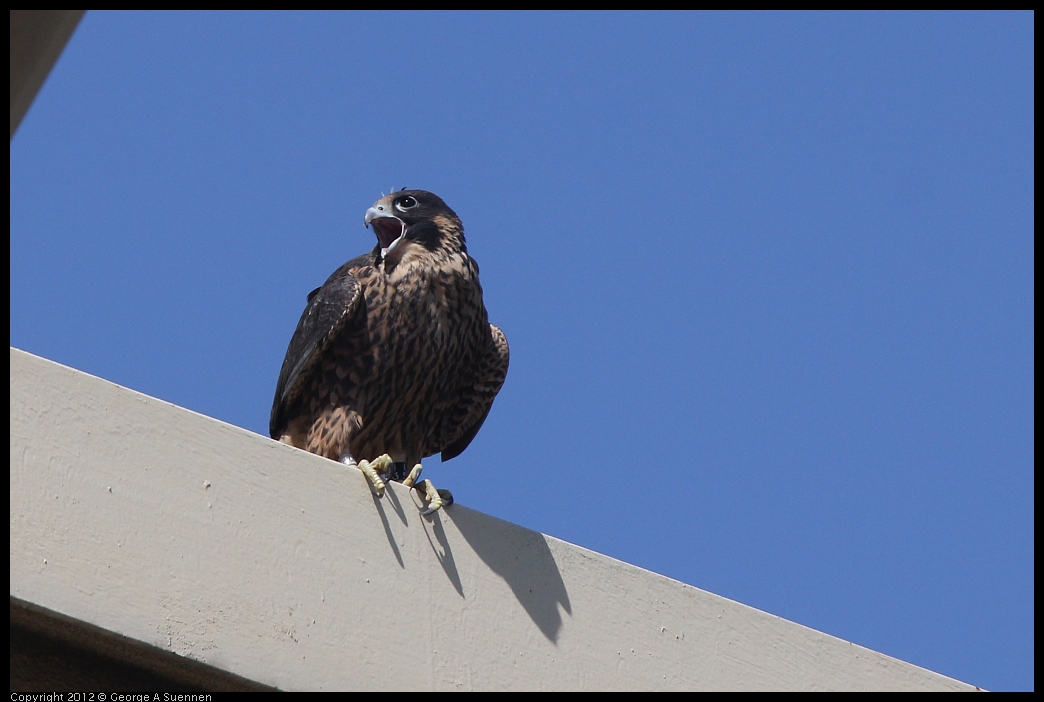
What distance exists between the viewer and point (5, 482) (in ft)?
9.89

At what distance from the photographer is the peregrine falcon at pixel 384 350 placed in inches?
200

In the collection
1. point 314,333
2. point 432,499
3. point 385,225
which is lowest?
point 432,499

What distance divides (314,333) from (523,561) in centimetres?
169

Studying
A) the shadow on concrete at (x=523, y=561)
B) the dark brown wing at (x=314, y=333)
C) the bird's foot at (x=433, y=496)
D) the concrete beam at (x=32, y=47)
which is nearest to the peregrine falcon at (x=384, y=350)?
the dark brown wing at (x=314, y=333)

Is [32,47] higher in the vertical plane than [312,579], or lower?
higher

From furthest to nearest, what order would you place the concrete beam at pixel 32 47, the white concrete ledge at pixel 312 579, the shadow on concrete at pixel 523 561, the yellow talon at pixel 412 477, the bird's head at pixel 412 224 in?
1. the bird's head at pixel 412 224
2. the yellow talon at pixel 412 477
3. the shadow on concrete at pixel 523 561
4. the white concrete ledge at pixel 312 579
5. the concrete beam at pixel 32 47

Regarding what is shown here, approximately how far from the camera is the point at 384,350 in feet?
16.7

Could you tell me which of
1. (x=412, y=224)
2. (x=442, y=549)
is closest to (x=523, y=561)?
(x=442, y=549)

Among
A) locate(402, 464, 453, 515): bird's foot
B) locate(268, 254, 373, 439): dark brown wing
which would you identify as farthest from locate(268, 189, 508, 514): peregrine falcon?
locate(402, 464, 453, 515): bird's foot

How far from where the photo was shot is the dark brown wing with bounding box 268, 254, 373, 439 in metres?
5.05

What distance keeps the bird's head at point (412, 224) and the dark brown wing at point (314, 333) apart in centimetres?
25

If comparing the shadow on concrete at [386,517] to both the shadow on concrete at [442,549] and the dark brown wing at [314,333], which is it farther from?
the dark brown wing at [314,333]

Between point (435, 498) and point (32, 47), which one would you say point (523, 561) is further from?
point (32, 47)
